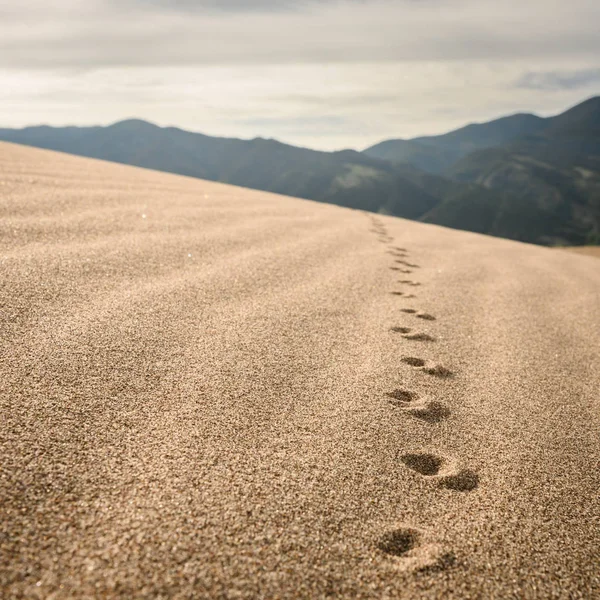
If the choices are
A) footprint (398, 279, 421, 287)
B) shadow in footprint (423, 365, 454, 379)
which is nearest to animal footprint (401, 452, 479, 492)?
shadow in footprint (423, 365, 454, 379)

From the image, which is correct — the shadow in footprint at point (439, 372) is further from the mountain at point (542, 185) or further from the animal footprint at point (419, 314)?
the mountain at point (542, 185)

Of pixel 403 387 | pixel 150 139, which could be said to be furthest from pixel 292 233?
pixel 150 139

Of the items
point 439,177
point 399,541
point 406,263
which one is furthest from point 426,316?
point 439,177

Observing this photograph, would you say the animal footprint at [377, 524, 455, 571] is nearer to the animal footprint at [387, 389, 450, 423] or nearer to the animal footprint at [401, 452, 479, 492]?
the animal footprint at [401, 452, 479, 492]

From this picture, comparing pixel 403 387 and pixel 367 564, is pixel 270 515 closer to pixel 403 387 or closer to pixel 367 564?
pixel 367 564

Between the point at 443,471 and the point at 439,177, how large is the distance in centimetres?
13605

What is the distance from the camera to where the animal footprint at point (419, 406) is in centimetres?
142

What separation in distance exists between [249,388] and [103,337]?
1.62ft

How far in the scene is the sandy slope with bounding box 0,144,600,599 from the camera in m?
0.86

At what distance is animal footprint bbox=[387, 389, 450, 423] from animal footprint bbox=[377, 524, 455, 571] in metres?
0.45

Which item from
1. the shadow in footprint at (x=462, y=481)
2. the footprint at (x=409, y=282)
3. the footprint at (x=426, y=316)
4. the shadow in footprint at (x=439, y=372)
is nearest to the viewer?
the shadow in footprint at (x=462, y=481)

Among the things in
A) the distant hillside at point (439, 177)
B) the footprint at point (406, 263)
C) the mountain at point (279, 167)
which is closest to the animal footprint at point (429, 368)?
the footprint at point (406, 263)

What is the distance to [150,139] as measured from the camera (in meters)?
199

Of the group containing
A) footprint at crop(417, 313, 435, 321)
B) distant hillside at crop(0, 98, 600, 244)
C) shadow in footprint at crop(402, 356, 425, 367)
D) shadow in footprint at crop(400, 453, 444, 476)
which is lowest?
shadow in footprint at crop(400, 453, 444, 476)
